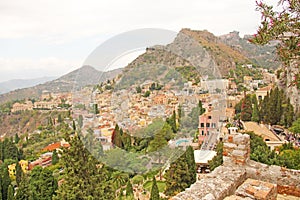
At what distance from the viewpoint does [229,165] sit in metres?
2.98

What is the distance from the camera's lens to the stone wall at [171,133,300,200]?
2350mm

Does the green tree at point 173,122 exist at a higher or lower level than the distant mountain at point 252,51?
lower

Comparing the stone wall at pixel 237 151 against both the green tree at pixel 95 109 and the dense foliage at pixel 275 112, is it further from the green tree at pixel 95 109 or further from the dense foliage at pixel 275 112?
the dense foliage at pixel 275 112

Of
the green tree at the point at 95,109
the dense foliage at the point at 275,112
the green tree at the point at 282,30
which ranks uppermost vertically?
the green tree at the point at 282,30

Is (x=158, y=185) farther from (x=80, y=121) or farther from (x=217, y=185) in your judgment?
(x=217, y=185)

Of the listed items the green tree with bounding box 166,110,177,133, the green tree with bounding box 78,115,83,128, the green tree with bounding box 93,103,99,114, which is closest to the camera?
the green tree with bounding box 166,110,177,133

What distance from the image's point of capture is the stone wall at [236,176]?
2350mm

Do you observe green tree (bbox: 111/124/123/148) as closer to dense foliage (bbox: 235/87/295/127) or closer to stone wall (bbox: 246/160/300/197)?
stone wall (bbox: 246/160/300/197)

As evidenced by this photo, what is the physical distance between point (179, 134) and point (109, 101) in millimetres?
1154

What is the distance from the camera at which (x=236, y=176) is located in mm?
2678

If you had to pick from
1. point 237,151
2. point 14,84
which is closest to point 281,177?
point 237,151

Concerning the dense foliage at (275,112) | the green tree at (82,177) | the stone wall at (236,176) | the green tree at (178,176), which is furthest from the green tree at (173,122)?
the dense foliage at (275,112)

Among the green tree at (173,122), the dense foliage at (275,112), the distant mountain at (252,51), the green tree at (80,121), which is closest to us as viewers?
the green tree at (173,122)

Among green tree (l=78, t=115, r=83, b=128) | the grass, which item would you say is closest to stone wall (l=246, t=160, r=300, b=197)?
green tree (l=78, t=115, r=83, b=128)
